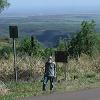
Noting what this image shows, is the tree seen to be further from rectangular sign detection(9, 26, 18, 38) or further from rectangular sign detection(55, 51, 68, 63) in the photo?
rectangular sign detection(9, 26, 18, 38)

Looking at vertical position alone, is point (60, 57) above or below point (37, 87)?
above

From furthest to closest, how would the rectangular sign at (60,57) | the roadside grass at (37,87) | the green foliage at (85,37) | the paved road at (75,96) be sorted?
the green foliage at (85,37)
the rectangular sign at (60,57)
the roadside grass at (37,87)
the paved road at (75,96)

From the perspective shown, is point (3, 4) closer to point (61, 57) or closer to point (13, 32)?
point (61, 57)

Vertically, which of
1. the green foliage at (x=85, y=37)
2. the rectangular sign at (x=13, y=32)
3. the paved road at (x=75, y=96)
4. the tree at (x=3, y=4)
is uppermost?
the rectangular sign at (x=13, y=32)

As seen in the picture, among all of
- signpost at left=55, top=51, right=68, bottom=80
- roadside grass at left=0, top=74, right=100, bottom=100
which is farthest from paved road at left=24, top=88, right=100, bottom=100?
signpost at left=55, top=51, right=68, bottom=80

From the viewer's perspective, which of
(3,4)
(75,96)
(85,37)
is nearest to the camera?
(75,96)

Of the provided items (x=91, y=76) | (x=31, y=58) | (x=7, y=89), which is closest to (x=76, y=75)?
(x=91, y=76)

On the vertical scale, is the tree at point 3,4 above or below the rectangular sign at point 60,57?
above

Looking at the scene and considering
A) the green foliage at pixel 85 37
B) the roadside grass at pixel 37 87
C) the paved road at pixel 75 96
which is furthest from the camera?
the green foliage at pixel 85 37

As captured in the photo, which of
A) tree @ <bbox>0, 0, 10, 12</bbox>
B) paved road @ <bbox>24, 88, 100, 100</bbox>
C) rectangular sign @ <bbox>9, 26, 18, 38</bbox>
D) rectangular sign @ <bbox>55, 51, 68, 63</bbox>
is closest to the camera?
paved road @ <bbox>24, 88, 100, 100</bbox>

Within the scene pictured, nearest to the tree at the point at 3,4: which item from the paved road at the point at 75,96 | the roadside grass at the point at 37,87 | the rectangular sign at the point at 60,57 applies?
the rectangular sign at the point at 60,57

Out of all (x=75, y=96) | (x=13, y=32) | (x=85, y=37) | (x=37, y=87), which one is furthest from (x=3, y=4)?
(x=75, y=96)

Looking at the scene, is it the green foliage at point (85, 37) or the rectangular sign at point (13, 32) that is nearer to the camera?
the rectangular sign at point (13, 32)

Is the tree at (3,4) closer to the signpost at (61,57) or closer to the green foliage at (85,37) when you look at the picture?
the green foliage at (85,37)
